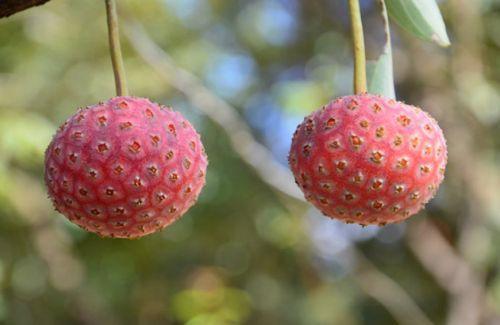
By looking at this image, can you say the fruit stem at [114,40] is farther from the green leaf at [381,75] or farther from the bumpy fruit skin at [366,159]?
the green leaf at [381,75]

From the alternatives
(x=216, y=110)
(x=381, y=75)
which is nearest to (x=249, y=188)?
(x=216, y=110)

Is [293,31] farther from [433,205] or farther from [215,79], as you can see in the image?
[433,205]

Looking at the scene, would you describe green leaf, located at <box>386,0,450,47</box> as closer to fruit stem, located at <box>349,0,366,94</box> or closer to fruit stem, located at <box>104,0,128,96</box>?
fruit stem, located at <box>349,0,366,94</box>

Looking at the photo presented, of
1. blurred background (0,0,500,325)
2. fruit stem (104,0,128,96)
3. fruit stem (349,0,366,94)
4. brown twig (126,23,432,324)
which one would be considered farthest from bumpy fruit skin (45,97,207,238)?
blurred background (0,0,500,325)

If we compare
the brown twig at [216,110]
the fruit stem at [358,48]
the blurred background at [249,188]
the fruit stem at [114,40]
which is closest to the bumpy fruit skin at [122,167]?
the fruit stem at [114,40]

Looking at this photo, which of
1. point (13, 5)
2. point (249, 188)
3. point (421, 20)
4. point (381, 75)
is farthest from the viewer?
point (249, 188)

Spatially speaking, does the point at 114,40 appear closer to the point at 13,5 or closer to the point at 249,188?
the point at 13,5
